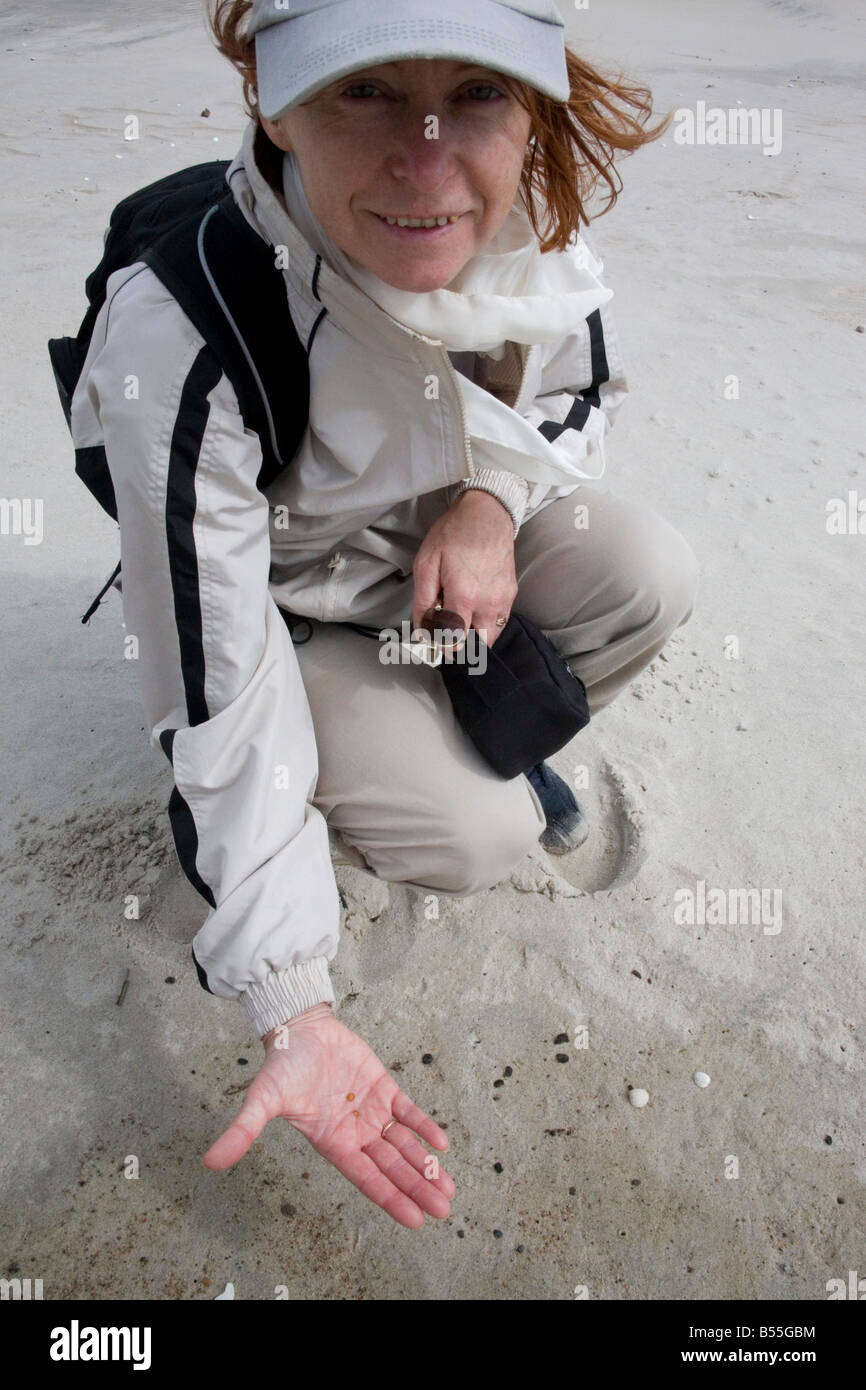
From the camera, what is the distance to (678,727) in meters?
2.33

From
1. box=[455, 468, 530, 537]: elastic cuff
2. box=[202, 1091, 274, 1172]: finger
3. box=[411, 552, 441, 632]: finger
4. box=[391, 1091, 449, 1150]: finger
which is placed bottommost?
box=[391, 1091, 449, 1150]: finger

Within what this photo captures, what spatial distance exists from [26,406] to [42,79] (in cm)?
495

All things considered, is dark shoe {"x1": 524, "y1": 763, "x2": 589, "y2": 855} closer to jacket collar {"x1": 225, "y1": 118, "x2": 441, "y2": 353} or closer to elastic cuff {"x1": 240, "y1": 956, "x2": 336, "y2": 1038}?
elastic cuff {"x1": 240, "y1": 956, "x2": 336, "y2": 1038}

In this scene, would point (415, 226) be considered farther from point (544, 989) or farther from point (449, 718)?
point (544, 989)

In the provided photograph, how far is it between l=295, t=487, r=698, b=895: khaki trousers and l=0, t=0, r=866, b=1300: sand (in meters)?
0.31

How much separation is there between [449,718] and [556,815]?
52 centimetres

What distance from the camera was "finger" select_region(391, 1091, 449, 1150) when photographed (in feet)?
4.25

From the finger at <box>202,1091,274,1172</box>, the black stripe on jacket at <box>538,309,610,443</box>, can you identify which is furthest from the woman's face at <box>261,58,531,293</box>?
the finger at <box>202,1091,274,1172</box>

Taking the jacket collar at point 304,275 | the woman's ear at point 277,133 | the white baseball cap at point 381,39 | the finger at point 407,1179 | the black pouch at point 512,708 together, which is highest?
the white baseball cap at point 381,39

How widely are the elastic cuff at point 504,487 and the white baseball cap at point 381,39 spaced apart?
1.93 feet

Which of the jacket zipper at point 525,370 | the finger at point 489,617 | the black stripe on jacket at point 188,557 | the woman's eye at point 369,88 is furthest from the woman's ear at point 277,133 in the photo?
the finger at point 489,617

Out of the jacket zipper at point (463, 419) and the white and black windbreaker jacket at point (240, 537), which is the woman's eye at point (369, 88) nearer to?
the white and black windbreaker jacket at point (240, 537)

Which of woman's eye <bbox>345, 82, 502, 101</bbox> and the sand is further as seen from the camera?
the sand

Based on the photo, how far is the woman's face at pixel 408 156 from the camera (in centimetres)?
113
